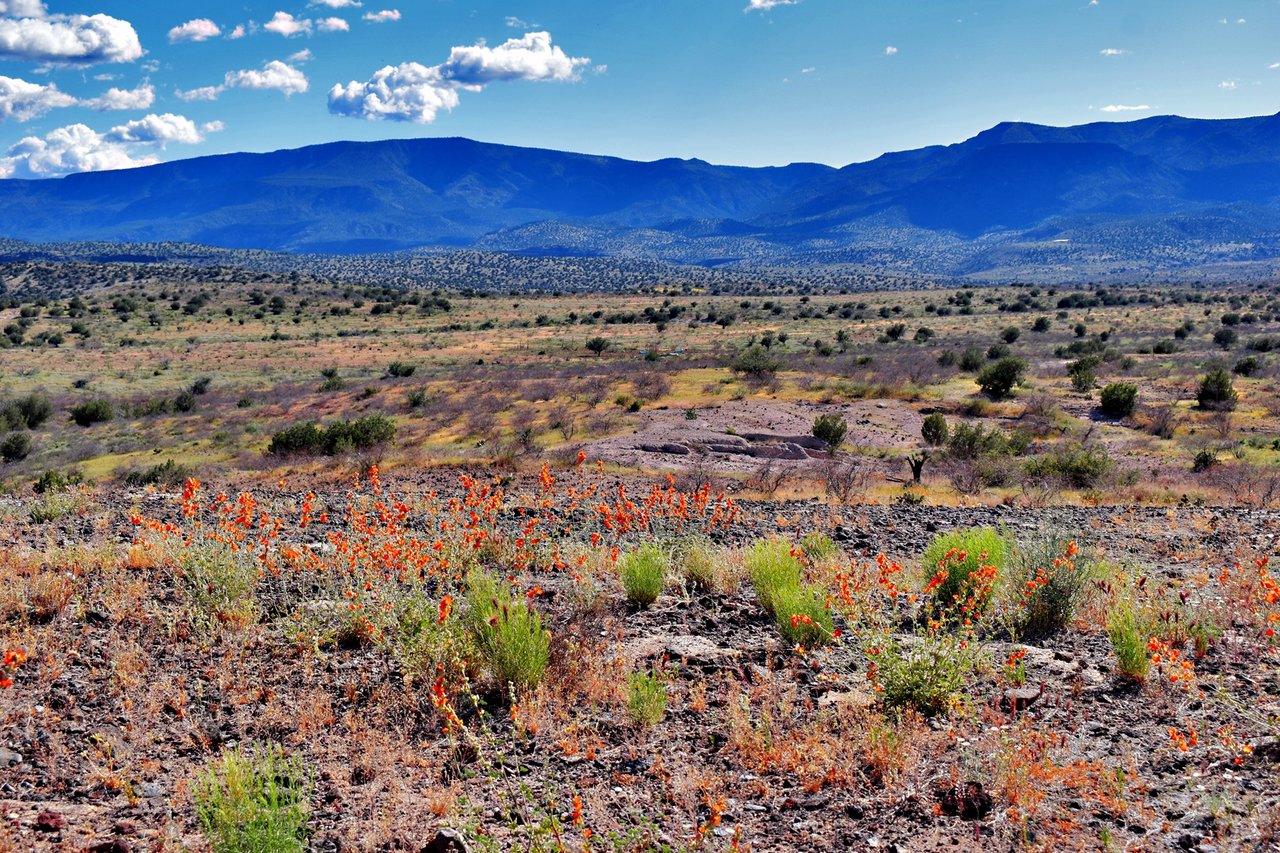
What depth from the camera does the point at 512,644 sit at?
16.5 ft

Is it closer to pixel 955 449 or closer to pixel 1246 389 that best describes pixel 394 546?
pixel 955 449

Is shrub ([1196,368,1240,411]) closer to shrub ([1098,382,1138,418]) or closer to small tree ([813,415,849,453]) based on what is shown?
shrub ([1098,382,1138,418])

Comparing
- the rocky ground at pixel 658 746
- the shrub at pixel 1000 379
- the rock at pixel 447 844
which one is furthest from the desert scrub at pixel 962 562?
the shrub at pixel 1000 379

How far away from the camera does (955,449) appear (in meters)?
18.4

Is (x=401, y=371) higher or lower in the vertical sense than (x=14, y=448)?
higher

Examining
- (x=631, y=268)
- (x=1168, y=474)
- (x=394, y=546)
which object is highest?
(x=631, y=268)

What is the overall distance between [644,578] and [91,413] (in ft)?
92.9

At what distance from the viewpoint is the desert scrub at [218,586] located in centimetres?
589

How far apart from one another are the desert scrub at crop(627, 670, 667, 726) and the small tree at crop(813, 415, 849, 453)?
1464 cm

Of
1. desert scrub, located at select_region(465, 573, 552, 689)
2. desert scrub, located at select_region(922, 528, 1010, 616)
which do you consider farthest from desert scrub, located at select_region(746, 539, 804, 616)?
desert scrub, located at select_region(465, 573, 552, 689)

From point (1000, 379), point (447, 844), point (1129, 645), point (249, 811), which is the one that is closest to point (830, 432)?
point (1000, 379)

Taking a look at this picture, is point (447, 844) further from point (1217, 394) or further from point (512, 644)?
point (1217, 394)

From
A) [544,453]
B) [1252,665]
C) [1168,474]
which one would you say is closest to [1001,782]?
[1252,665]

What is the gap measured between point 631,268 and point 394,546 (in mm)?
162874
